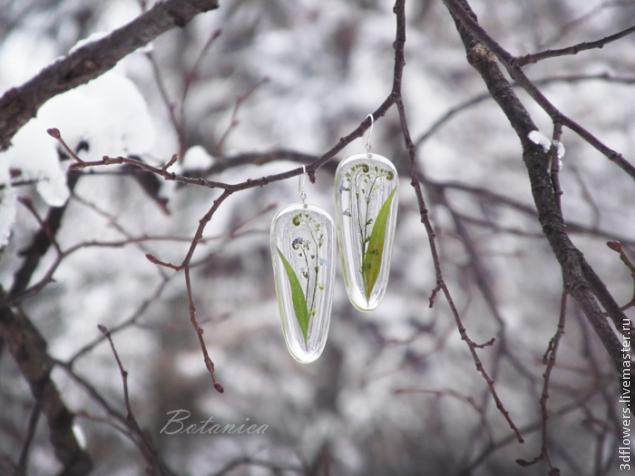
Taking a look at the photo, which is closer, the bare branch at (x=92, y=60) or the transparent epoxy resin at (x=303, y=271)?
the bare branch at (x=92, y=60)

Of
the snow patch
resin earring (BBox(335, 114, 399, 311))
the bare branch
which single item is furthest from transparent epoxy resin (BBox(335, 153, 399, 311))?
the snow patch

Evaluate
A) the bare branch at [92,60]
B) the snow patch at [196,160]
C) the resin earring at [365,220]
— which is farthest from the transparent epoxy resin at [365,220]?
the snow patch at [196,160]

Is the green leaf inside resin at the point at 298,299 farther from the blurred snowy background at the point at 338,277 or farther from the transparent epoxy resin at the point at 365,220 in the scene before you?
the blurred snowy background at the point at 338,277

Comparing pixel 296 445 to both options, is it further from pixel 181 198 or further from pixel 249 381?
pixel 181 198

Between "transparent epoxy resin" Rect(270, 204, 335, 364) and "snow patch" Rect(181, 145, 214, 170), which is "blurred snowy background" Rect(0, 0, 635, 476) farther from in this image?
"transparent epoxy resin" Rect(270, 204, 335, 364)

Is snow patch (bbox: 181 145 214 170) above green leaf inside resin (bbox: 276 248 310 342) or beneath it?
above

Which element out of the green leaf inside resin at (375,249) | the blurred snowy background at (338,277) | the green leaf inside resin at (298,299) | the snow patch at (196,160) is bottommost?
Answer: the green leaf inside resin at (298,299)

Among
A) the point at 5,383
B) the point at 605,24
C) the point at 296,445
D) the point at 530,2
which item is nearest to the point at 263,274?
the point at 296,445

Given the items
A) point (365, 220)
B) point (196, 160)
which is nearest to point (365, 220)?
point (365, 220)
